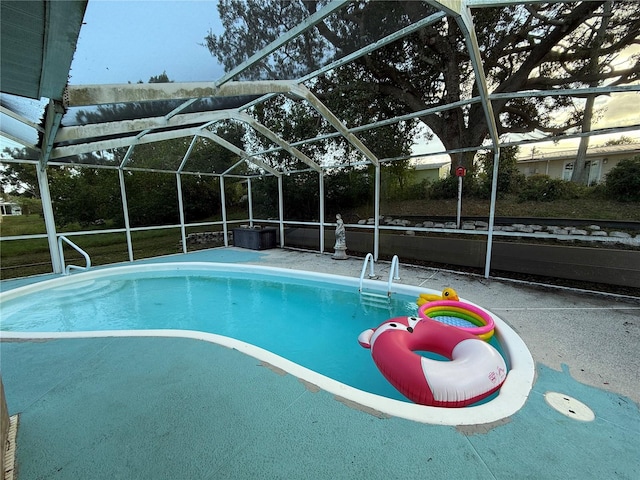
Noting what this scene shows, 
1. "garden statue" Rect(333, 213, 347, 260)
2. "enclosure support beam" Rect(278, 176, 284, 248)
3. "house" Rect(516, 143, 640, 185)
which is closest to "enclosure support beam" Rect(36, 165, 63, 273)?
"enclosure support beam" Rect(278, 176, 284, 248)

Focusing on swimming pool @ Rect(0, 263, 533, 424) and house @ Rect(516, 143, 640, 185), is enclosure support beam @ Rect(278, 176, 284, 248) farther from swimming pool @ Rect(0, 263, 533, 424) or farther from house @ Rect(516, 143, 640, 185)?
house @ Rect(516, 143, 640, 185)

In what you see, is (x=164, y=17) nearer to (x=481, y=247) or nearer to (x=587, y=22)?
(x=481, y=247)

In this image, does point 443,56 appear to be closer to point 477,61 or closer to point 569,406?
point 477,61

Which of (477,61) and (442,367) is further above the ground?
(477,61)

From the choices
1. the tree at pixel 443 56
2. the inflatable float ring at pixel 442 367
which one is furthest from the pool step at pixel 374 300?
the tree at pixel 443 56

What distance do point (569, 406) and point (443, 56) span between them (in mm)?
7084

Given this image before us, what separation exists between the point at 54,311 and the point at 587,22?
11.6 meters

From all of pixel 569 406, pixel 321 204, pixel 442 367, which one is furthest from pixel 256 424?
pixel 321 204

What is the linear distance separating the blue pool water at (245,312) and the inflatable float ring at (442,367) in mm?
469

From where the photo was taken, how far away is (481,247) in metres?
6.31

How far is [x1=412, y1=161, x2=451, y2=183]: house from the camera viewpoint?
7.44 m

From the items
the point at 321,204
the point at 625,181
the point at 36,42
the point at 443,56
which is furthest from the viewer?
the point at 321,204

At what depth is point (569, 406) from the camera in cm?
200

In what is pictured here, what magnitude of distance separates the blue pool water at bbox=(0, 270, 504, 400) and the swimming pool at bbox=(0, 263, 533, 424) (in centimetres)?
2
